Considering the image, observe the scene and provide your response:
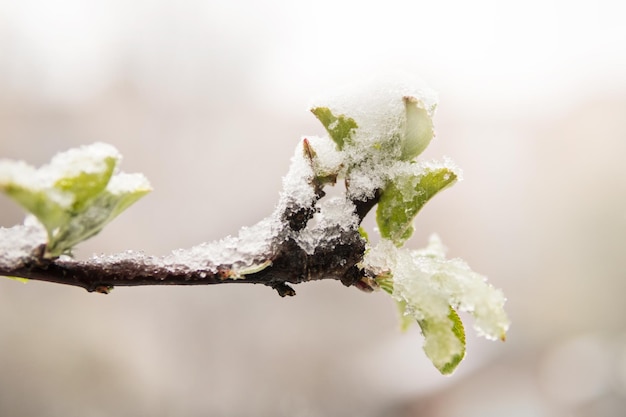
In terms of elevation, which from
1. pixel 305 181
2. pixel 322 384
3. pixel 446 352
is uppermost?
pixel 322 384

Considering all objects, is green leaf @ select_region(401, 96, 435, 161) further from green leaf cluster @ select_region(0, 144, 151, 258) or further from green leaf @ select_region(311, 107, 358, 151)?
green leaf cluster @ select_region(0, 144, 151, 258)

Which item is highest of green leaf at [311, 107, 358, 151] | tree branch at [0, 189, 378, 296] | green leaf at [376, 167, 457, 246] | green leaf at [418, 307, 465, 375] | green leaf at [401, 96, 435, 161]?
green leaf at [311, 107, 358, 151]

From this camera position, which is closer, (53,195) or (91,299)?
(53,195)

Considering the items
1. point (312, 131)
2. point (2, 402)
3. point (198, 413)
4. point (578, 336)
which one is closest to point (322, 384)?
point (198, 413)

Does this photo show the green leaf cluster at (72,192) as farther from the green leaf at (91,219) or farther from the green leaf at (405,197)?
the green leaf at (405,197)

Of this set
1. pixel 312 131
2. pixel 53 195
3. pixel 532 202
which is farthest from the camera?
pixel 532 202

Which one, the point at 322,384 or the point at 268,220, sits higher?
the point at 322,384

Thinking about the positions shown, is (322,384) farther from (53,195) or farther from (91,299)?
(53,195)

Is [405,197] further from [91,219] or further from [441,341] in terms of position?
[91,219]

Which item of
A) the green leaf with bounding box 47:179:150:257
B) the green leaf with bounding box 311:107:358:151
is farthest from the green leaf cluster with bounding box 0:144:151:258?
the green leaf with bounding box 311:107:358:151
